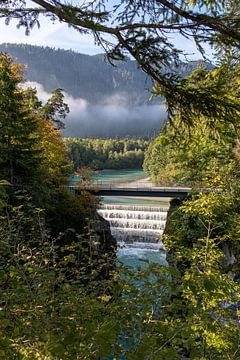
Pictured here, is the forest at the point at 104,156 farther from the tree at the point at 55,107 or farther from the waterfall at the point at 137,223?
the waterfall at the point at 137,223

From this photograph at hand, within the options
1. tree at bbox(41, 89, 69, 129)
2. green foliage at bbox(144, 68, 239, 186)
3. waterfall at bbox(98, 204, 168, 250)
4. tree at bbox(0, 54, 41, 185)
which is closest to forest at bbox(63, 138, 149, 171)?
green foliage at bbox(144, 68, 239, 186)

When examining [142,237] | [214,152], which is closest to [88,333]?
[214,152]

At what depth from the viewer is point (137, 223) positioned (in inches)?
1092

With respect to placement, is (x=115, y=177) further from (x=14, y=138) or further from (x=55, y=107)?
(x=14, y=138)

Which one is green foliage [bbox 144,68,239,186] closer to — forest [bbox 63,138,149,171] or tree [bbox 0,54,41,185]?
tree [bbox 0,54,41,185]

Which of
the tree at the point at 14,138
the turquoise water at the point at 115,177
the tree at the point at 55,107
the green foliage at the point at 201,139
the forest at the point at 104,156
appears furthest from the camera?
the forest at the point at 104,156

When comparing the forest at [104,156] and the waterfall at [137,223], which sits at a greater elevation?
the waterfall at [137,223]

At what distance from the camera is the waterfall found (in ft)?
82.0

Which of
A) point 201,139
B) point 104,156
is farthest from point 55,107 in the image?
point 104,156

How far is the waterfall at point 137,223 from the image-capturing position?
984 inches

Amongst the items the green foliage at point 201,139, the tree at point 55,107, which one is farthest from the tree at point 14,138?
the tree at point 55,107

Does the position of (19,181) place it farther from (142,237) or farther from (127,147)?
(127,147)

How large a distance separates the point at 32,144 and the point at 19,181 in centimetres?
167

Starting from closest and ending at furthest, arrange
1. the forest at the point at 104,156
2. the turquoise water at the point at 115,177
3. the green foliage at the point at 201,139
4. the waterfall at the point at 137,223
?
the green foliage at the point at 201,139, the waterfall at the point at 137,223, the turquoise water at the point at 115,177, the forest at the point at 104,156
